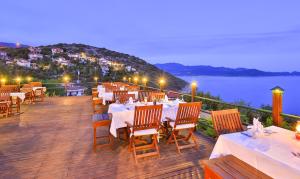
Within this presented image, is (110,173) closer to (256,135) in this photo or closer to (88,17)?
(256,135)

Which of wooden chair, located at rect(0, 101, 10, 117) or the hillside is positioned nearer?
wooden chair, located at rect(0, 101, 10, 117)

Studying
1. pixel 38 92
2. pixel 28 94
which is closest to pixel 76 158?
pixel 28 94

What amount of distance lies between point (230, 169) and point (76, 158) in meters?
2.63

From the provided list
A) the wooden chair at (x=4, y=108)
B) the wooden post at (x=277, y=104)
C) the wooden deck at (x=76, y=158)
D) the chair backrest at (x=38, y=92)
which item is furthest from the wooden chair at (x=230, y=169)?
the chair backrest at (x=38, y=92)

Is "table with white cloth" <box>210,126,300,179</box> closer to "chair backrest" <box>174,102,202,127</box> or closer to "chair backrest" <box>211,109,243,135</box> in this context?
"chair backrest" <box>211,109,243,135</box>

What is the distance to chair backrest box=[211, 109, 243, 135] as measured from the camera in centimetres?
308

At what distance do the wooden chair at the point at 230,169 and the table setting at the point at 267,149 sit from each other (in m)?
0.06

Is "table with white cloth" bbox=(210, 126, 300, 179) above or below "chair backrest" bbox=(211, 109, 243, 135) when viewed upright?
below

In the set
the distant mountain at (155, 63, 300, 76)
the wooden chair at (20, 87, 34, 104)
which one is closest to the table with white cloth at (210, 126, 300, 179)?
the wooden chair at (20, 87, 34, 104)

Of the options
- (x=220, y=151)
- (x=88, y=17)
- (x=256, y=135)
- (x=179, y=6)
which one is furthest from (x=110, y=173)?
(x=88, y=17)

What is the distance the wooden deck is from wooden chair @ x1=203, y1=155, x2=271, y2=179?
2.63ft

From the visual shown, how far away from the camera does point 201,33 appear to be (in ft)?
170

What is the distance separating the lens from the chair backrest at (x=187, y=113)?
155 inches

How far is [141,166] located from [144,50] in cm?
5948
